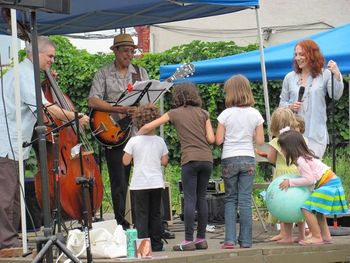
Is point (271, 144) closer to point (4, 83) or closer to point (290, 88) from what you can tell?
point (290, 88)

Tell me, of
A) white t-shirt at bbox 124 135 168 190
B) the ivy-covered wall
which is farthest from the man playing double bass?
the ivy-covered wall

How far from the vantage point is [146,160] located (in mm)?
7465

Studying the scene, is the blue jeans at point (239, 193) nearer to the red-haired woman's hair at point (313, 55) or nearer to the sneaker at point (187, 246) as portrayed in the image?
the sneaker at point (187, 246)

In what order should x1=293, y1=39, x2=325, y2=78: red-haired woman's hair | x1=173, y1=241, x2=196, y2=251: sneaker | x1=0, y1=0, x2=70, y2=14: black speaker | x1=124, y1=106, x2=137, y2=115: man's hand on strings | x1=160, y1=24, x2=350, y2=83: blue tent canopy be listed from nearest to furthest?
x1=0, y1=0, x2=70, y2=14: black speaker → x1=173, y1=241, x2=196, y2=251: sneaker → x1=293, y1=39, x2=325, y2=78: red-haired woman's hair → x1=124, y1=106, x2=137, y2=115: man's hand on strings → x1=160, y1=24, x2=350, y2=83: blue tent canopy

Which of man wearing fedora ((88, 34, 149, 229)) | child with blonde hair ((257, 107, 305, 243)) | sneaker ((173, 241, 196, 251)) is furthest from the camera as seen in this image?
man wearing fedora ((88, 34, 149, 229))

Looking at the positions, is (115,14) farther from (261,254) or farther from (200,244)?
(261,254)

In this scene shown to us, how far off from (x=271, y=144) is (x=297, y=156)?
1.42 ft

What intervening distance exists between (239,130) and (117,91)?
1.76m

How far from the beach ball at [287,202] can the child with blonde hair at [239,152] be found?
0.29 m

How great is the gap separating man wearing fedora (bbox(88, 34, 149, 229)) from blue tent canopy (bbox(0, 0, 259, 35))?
3.24 ft

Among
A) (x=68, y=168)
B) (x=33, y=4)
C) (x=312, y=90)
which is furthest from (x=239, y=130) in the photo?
(x=33, y=4)

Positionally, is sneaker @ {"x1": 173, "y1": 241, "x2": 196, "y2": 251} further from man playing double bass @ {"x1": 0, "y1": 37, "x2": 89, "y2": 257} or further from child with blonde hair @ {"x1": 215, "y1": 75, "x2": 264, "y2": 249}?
man playing double bass @ {"x1": 0, "y1": 37, "x2": 89, "y2": 257}

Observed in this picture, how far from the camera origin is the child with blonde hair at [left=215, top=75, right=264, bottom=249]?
7.42 m

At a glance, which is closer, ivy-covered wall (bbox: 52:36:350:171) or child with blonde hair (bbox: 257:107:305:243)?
child with blonde hair (bbox: 257:107:305:243)
